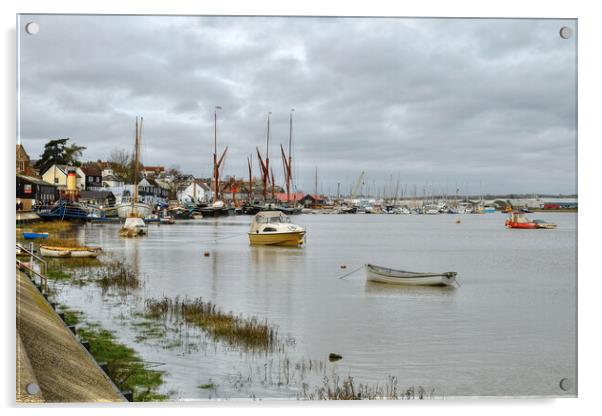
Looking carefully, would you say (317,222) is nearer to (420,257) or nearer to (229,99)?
(420,257)

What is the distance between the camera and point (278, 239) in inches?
1446

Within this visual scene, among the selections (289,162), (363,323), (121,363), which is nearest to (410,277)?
(363,323)

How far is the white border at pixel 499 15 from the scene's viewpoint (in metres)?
8.88

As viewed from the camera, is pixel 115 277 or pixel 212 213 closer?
pixel 115 277

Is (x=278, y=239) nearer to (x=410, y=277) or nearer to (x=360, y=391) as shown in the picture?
(x=410, y=277)

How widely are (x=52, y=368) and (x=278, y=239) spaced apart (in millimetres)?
28014

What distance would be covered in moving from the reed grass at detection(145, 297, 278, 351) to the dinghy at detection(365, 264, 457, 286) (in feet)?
22.3

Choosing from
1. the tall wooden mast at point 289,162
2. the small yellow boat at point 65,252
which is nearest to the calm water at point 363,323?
the small yellow boat at point 65,252

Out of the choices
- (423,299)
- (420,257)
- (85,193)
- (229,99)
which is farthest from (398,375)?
(420,257)

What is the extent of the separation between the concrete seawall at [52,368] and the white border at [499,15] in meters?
0.29

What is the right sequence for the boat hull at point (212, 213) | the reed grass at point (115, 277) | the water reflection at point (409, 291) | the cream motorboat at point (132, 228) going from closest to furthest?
1. the reed grass at point (115, 277)
2. the water reflection at point (409, 291)
3. the cream motorboat at point (132, 228)
4. the boat hull at point (212, 213)

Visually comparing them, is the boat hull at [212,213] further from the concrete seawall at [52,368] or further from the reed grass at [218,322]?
the concrete seawall at [52,368]

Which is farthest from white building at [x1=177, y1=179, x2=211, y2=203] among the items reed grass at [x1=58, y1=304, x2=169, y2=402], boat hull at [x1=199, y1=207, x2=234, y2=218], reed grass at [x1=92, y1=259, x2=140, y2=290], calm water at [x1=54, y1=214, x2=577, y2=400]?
boat hull at [x1=199, y1=207, x2=234, y2=218]
